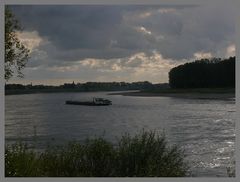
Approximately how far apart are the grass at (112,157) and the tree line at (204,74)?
1.96 feet

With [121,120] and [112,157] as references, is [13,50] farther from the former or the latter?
[112,157]

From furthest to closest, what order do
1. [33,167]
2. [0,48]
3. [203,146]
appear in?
1. [203,146]
2. [33,167]
3. [0,48]

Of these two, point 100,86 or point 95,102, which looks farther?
point 95,102

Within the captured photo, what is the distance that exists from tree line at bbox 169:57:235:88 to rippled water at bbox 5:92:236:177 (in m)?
0.18

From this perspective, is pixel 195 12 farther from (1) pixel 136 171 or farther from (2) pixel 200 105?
(1) pixel 136 171

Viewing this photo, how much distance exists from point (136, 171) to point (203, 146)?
710mm

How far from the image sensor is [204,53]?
5.13 metres

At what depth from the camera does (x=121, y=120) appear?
5.20 m

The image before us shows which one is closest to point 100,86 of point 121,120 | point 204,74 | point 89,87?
point 89,87

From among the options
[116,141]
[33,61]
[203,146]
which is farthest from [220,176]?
[33,61]

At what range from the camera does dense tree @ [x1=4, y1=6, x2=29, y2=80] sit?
5.06 metres

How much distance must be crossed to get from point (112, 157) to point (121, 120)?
384 mm

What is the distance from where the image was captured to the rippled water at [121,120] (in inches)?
200

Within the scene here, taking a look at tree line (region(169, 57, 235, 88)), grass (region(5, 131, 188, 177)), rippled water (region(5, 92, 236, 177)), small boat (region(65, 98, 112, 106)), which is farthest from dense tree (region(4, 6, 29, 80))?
tree line (region(169, 57, 235, 88))
